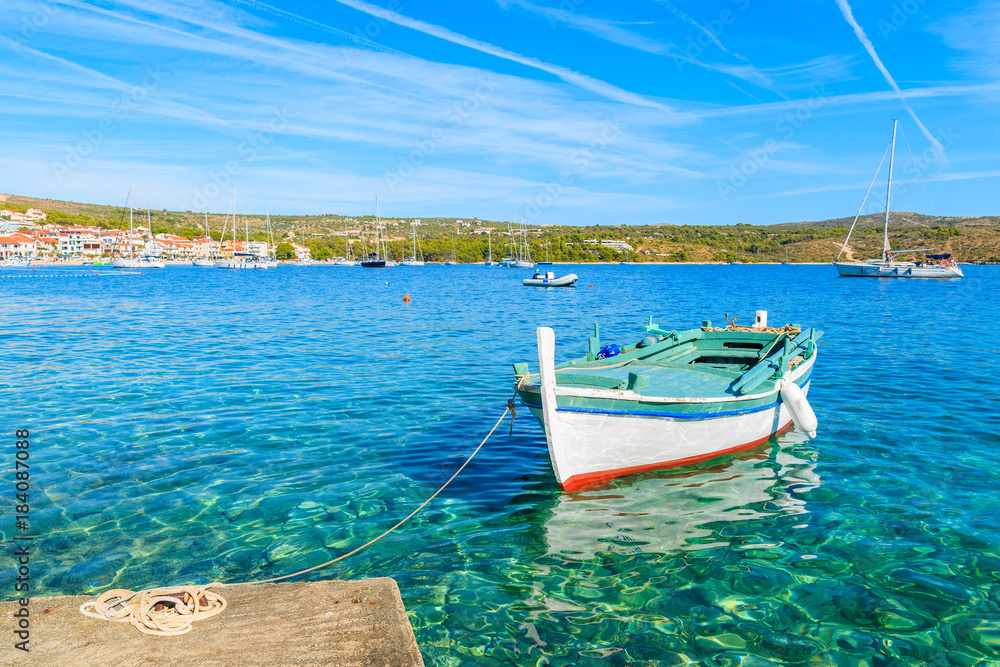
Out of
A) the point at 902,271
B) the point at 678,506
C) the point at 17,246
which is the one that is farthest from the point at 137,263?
the point at 902,271

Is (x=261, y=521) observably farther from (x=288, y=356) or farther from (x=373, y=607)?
(x=288, y=356)

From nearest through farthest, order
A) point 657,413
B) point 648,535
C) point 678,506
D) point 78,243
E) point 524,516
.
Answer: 1. point 648,535
2. point 524,516
3. point 678,506
4. point 657,413
5. point 78,243

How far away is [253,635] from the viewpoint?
3.97 meters

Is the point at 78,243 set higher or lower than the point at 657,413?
higher

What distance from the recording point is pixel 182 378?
1647 centimetres

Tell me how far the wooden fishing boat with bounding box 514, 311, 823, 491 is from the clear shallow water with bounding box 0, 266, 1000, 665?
41 cm

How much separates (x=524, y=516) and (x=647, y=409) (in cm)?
228

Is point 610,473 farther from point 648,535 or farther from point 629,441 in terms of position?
point 648,535

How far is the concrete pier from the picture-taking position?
3715mm

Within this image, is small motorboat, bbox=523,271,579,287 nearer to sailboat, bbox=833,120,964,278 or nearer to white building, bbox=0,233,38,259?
sailboat, bbox=833,120,964,278

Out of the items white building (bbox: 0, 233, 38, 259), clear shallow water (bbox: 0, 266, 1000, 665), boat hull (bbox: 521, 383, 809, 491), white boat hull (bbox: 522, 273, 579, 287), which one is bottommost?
clear shallow water (bbox: 0, 266, 1000, 665)

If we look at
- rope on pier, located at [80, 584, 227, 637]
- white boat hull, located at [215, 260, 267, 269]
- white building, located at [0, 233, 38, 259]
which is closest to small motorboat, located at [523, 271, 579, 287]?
rope on pier, located at [80, 584, 227, 637]

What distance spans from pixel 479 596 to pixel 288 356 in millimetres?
16354

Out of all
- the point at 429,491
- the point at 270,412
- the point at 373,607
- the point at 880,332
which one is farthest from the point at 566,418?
the point at 880,332
